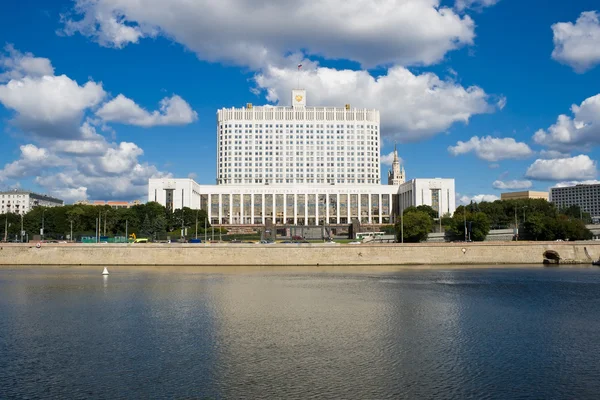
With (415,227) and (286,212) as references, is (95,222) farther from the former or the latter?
(415,227)

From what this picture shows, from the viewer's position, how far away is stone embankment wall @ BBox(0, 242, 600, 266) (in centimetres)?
7962

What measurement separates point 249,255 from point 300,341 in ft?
168

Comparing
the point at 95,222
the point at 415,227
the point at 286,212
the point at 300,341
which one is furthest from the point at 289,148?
the point at 300,341

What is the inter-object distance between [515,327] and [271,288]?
24.1 meters

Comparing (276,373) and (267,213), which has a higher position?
(267,213)

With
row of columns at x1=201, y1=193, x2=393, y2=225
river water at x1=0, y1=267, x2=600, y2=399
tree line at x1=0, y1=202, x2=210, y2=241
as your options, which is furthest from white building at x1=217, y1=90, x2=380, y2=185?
river water at x1=0, y1=267, x2=600, y2=399

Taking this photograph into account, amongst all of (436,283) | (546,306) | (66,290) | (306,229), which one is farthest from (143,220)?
(546,306)

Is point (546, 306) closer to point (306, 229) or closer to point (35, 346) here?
point (35, 346)

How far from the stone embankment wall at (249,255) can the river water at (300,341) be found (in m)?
25.8

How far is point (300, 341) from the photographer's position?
28656mm

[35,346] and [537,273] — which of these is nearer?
[35,346]

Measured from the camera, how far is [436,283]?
184 feet

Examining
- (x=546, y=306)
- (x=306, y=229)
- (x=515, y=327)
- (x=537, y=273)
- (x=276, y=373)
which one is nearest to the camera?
(x=276, y=373)

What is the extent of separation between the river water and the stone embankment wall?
2577 cm
